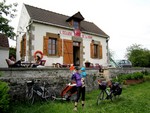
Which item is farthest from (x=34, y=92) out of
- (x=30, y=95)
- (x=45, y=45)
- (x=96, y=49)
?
(x=96, y=49)

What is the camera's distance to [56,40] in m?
14.2

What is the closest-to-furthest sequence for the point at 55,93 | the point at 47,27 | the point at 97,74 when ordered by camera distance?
1. the point at 55,93
2. the point at 97,74
3. the point at 47,27

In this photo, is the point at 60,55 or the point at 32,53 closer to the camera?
the point at 32,53

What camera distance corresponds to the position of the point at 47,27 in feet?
44.5

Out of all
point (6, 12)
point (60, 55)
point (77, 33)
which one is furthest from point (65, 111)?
point (6, 12)

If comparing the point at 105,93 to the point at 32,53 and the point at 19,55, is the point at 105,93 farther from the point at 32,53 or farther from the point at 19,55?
the point at 19,55

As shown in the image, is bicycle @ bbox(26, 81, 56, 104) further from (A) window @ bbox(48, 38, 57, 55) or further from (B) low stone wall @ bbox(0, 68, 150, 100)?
(A) window @ bbox(48, 38, 57, 55)

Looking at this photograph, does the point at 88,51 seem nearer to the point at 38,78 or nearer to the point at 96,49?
the point at 96,49

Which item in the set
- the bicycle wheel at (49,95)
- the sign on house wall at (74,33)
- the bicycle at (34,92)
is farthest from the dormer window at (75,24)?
the bicycle at (34,92)

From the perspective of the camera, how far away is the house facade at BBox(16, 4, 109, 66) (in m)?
12.9

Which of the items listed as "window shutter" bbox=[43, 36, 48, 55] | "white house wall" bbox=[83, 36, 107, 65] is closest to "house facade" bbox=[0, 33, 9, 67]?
Result: "window shutter" bbox=[43, 36, 48, 55]

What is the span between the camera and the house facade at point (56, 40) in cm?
1295

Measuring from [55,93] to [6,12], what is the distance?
373 inches

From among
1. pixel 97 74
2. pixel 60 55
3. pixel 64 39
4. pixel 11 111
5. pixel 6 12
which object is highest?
pixel 6 12
